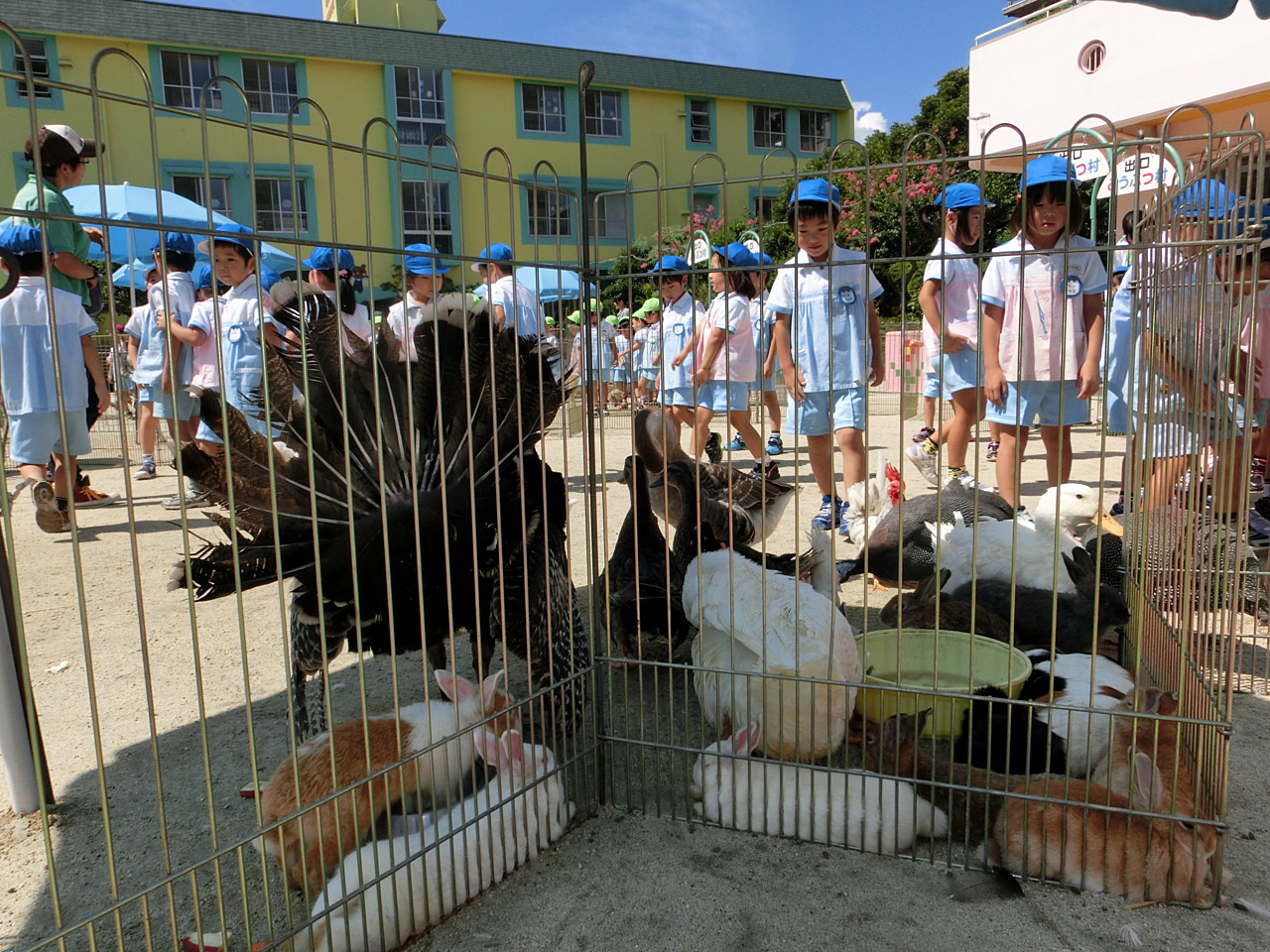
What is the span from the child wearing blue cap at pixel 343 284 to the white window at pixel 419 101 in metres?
17.7

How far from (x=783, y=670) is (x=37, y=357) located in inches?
130

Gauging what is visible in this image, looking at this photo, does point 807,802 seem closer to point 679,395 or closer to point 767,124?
point 679,395

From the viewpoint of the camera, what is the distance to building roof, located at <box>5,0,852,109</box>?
62.3ft

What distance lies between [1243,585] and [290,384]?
354 cm

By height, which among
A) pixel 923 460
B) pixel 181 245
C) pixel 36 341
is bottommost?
pixel 923 460

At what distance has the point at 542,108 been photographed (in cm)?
2383

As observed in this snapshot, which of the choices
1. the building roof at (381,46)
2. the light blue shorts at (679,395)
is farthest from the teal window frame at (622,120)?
the light blue shorts at (679,395)

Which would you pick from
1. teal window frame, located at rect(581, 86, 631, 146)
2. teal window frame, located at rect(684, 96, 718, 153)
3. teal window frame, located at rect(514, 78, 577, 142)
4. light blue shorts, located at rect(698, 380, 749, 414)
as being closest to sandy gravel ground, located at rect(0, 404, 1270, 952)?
light blue shorts, located at rect(698, 380, 749, 414)

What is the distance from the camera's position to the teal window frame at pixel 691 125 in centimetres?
2538

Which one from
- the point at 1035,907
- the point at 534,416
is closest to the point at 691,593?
the point at 534,416

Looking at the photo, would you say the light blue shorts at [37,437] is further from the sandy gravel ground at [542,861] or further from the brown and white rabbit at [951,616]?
the brown and white rabbit at [951,616]

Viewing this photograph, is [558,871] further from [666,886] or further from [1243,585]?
[1243,585]

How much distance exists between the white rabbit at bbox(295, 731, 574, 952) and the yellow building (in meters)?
14.2

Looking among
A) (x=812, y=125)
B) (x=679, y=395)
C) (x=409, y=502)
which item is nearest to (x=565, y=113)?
(x=812, y=125)
